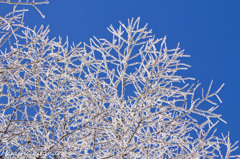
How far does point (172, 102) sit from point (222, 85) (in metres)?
0.80

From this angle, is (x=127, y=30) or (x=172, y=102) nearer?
(x=172, y=102)

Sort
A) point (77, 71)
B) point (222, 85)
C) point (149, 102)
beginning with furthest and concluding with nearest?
1. point (77, 71)
2. point (149, 102)
3. point (222, 85)

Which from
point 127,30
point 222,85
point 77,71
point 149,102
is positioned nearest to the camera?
point 222,85

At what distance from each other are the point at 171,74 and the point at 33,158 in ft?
6.53

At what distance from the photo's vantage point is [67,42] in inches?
159

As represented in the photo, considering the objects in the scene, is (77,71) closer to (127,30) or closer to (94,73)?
(94,73)

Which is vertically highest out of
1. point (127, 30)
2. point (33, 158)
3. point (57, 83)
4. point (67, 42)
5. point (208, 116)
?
point (127, 30)

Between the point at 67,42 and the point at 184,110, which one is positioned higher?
the point at 67,42

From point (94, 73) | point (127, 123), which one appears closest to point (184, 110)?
point (127, 123)

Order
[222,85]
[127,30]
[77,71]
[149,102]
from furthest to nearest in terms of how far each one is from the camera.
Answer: [127,30]
[77,71]
[149,102]
[222,85]

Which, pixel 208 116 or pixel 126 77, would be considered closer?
pixel 208 116

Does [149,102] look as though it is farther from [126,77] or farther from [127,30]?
[127,30]

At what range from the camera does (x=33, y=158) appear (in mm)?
3389

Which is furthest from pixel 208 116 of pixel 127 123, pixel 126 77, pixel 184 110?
pixel 126 77
